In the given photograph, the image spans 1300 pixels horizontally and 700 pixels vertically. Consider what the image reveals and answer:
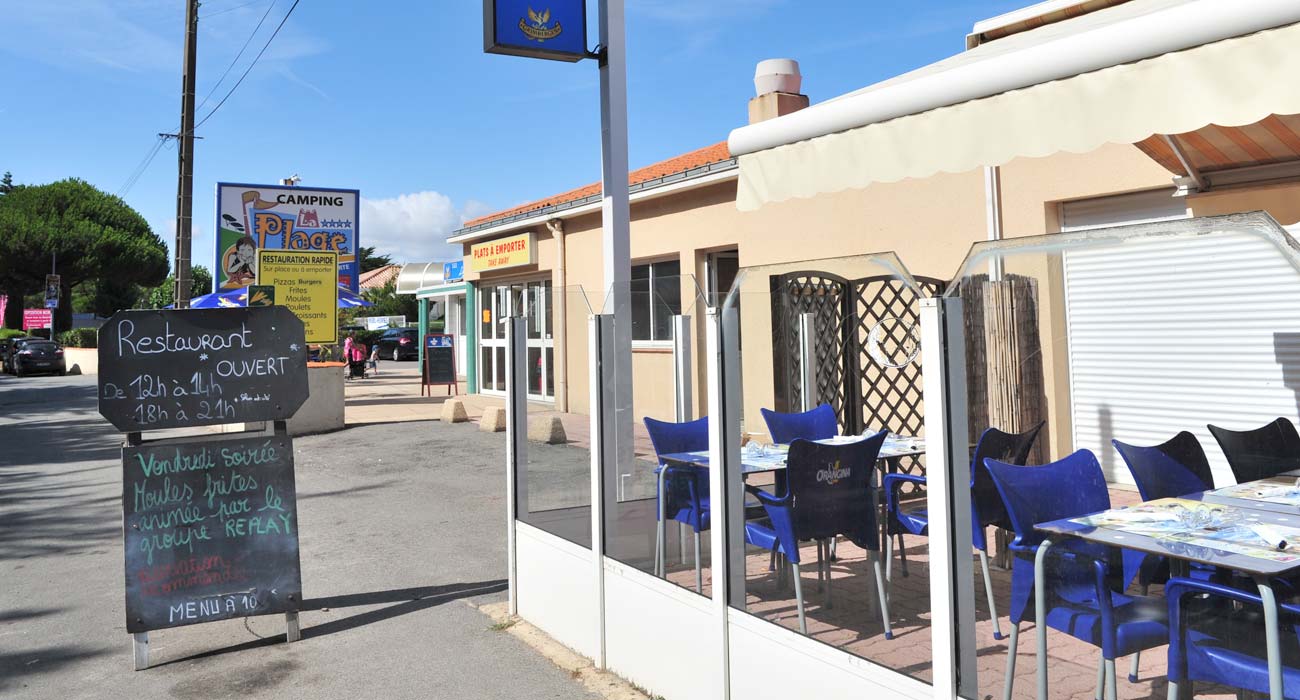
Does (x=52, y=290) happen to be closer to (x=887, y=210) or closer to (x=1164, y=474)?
(x=887, y=210)

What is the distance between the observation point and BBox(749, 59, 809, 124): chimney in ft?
37.7

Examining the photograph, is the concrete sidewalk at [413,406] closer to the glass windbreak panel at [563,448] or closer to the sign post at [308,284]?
the glass windbreak panel at [563,448]

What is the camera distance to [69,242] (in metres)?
48.4

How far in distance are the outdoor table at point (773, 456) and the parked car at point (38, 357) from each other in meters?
37.5

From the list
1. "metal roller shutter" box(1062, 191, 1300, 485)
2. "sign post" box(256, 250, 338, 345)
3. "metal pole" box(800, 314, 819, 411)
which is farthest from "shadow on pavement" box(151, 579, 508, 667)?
"sign post" box(256, 250, 338, 345)

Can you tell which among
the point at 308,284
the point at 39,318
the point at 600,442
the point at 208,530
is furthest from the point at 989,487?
the point at 39,318

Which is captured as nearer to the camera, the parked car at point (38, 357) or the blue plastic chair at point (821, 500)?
the blue plastic chair at point (821, 500)

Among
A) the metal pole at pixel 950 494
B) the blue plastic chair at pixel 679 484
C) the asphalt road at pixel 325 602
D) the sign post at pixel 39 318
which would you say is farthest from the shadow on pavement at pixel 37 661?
the sign post at pixel 39 318

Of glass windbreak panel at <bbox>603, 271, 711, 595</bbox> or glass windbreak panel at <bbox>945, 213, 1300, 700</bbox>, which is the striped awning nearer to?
glass windbreak panel at <bbox>603, 271, 711, 595</bbox>

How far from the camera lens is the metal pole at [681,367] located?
14.6 ft

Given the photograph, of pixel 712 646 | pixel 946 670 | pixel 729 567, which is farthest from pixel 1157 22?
pixel 712 646

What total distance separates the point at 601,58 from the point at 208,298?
1246 centimetres

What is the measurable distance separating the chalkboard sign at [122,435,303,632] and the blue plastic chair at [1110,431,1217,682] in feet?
13.4

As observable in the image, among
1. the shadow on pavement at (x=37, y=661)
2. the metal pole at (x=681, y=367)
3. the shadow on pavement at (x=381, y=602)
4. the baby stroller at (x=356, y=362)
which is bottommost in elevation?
the shadow on pavement at (x=37, y=661)
